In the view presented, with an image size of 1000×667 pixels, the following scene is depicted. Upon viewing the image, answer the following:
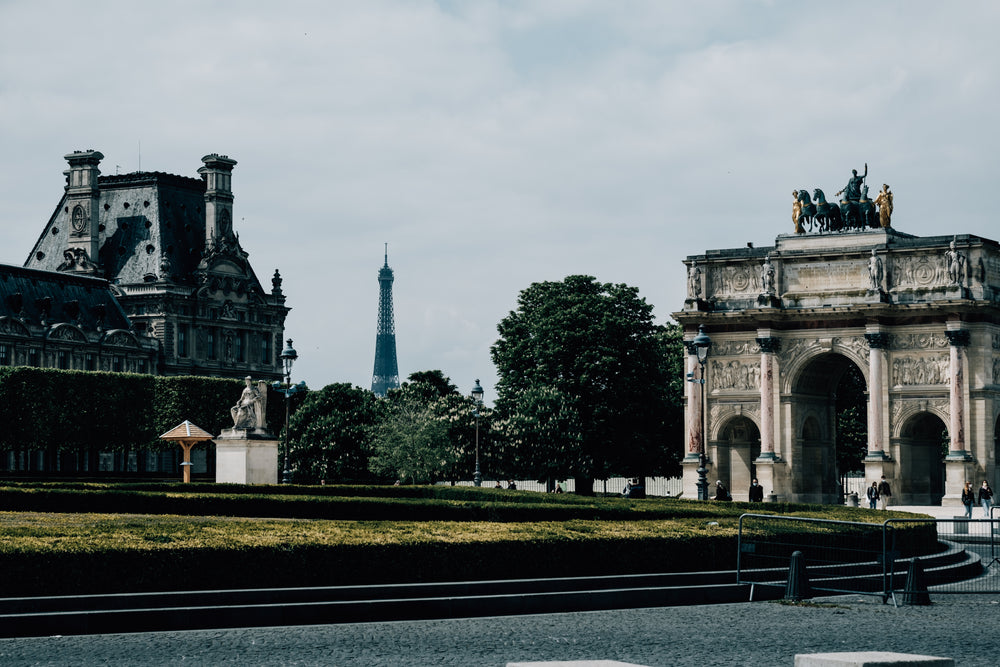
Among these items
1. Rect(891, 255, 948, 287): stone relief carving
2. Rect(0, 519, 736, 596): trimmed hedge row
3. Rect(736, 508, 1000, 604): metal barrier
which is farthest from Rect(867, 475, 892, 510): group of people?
Rect(0, 519, 736, 596): trimmed hedge row

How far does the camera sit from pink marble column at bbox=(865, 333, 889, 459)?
261ft

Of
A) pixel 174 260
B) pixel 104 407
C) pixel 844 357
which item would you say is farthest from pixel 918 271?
pixel 174 260

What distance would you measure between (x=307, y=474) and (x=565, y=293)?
17.9 metres

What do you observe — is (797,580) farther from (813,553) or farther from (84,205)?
(84,205)

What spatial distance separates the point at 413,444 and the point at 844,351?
22729 millimetres

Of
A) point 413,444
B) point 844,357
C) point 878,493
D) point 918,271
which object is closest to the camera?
point 878,493

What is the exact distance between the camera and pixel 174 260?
14675cm

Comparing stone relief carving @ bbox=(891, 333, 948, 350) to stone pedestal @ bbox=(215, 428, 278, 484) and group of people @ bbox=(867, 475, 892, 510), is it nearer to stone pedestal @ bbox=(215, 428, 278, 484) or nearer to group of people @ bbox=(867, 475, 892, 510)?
group of people @ bbox=(867, 475, 892, 510)

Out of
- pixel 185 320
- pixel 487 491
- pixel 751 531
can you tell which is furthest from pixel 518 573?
pixel 185 320

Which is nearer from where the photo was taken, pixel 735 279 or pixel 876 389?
pixel 876 389

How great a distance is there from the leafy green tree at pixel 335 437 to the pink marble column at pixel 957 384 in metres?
31.1

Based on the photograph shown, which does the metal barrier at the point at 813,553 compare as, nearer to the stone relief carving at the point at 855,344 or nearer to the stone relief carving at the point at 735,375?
the stone relief carving at the point at 855,344

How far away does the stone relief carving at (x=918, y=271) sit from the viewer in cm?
7906

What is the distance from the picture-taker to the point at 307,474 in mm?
93000
